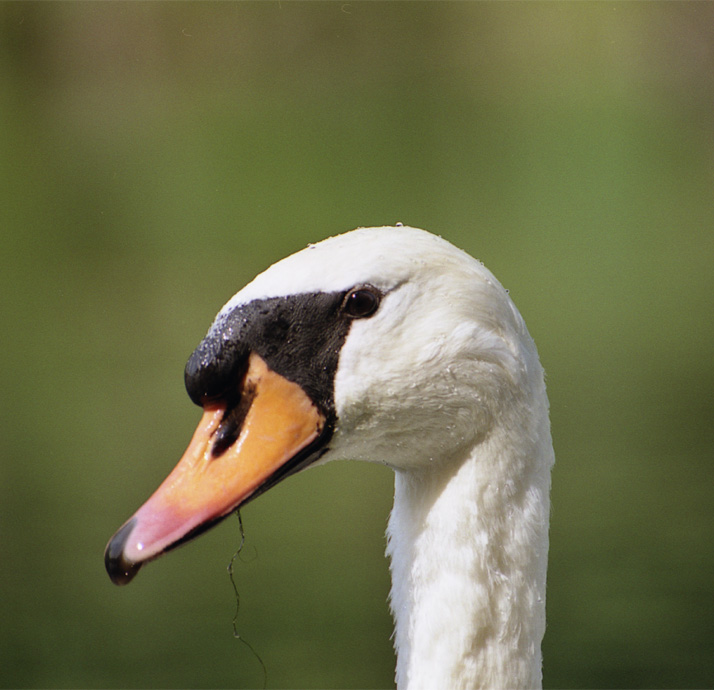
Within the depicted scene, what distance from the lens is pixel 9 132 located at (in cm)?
962

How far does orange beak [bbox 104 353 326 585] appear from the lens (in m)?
Result: 1.20

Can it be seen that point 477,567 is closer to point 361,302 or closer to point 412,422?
point 412,422

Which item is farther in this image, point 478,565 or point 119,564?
point 478,565

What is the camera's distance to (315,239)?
6578mm

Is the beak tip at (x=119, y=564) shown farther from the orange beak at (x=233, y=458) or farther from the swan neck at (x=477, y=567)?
the swan neck at (x=477, y=567)

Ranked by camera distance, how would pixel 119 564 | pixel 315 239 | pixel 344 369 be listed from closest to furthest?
1. pixel 119 564
2. pixel 344 369
3. pixel 315 239

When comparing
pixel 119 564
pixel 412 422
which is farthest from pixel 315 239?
pixel 119 564

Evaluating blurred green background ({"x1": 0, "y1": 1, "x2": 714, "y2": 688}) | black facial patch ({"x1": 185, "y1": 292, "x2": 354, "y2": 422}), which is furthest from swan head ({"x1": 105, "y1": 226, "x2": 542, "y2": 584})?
blurred green background ({"x1": 0, "y1": 1, "x2": 714, "y2": 688})

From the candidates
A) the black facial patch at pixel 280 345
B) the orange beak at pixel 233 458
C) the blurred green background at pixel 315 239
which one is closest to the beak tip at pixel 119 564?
the orange beak at pixel 233 458

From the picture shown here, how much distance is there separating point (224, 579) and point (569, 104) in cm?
676

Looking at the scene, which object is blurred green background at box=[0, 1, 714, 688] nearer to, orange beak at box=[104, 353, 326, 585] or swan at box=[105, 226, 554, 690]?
swan at box=[105, 226, 554, 690]

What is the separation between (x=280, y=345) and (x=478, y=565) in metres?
0.35

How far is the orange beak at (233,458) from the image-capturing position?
1.20 meters

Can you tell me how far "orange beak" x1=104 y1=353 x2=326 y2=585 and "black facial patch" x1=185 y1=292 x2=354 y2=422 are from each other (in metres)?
0.01
